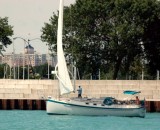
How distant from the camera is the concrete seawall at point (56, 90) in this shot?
92250mm

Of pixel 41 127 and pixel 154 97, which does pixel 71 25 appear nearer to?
pixel 154 97

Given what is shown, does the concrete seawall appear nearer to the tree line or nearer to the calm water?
the calm water

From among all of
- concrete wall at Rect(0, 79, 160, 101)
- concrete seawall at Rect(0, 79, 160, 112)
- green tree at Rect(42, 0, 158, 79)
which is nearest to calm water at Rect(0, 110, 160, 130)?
concrete seawall at Rect(0, 79, 160, 112)

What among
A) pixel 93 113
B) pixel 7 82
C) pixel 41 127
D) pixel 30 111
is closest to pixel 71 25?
pixel 7 82

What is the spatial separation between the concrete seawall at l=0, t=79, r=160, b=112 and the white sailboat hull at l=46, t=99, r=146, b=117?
31.1 ft

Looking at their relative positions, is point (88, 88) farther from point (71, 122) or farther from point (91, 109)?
point (71, 122)

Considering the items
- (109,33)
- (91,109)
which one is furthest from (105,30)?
(91,109)

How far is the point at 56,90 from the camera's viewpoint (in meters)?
94.2

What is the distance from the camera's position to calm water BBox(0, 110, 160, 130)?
67750mm

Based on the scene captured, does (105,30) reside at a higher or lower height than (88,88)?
higher

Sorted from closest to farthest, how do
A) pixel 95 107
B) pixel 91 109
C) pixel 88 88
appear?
pixel 95 107 → pixel 91 109 → pixel 88 88

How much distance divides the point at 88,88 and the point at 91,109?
1365 cm

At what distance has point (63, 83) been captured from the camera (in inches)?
3260

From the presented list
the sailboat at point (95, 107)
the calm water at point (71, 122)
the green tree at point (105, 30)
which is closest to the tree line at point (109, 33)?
the green tree at point (105, 30)
